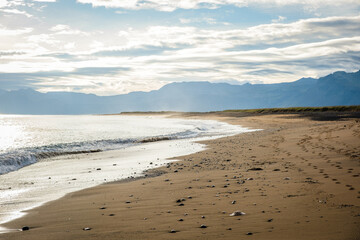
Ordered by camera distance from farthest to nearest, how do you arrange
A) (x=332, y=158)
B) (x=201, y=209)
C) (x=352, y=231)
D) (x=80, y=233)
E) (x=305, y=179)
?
(x=332, y=158), (x=305, y=179), (x=201, y=209), (x=80, y=233), (x=352, y=231)

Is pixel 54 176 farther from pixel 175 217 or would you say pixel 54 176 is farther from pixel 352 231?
pixel 352 231

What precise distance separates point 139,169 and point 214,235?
978 centimetres

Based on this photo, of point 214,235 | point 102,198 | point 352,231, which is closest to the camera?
point 352,231

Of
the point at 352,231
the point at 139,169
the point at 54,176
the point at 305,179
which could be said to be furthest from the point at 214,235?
the point at 54,176

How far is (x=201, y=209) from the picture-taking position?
24.3 feet

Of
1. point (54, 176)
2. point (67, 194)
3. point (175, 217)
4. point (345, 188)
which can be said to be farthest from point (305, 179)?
point (54, 176)

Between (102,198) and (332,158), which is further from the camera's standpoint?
(332,158)

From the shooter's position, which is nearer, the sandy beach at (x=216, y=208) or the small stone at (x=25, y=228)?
the sandy beach at (x=216, y=208)

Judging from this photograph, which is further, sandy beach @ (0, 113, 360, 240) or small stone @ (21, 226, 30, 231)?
small stone @ (21, 226, 30, 231)

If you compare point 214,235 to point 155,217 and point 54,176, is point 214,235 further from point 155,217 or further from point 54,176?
point 54,176

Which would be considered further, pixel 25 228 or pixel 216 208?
pixel 216 208

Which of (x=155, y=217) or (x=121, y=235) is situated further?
(x=155, y=217)

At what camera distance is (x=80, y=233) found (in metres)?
Answer: 6.18

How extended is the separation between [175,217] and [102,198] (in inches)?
133
